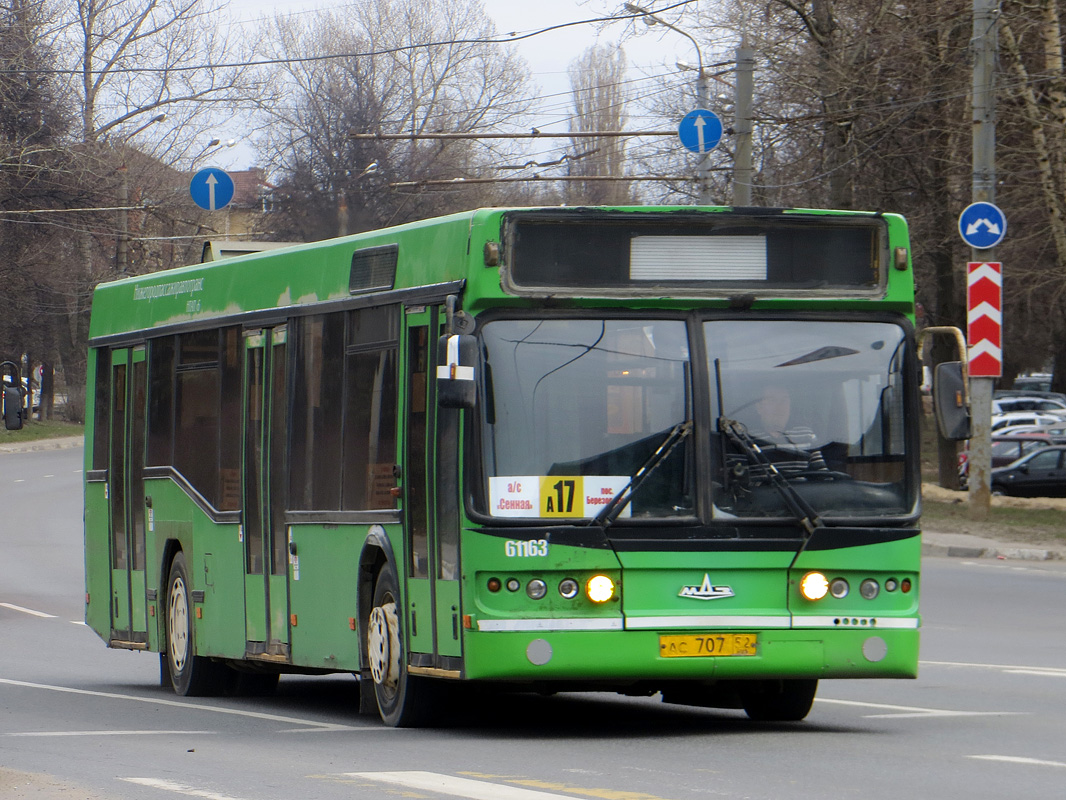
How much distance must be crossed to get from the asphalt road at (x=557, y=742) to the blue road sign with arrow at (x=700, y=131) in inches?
483

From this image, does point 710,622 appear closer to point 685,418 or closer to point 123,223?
point 685,418

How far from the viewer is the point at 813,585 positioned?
909 cm

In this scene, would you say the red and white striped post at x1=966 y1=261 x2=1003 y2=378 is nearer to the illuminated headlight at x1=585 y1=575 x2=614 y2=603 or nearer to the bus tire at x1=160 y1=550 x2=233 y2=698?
the bus tire at x1=160 y1=550 x2=233 y2=698

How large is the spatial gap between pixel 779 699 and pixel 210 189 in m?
20.0

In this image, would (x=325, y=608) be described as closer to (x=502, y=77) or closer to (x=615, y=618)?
(x=615, y=618)

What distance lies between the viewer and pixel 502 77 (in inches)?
2753

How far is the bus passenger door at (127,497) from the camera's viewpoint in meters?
13.8

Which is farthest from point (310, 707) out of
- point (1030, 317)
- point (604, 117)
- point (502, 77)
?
point (604, 117)

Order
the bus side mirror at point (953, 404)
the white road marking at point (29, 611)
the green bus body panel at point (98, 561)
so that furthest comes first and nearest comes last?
the white road marking at point (29, 611)
the green bus body panel at point (98, 561)
the bus side mirror at point (953, 404)

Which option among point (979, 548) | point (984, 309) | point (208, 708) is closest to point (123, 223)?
point (984, 309)

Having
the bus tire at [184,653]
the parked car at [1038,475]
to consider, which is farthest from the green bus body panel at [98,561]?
the parked car at [1038,475]

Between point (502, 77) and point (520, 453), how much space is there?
204 feet

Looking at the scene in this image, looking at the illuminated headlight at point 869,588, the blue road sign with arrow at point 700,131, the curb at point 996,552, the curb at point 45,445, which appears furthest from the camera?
the curb at point 45,445

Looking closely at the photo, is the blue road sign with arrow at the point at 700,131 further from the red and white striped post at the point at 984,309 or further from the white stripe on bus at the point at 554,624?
the white stripe on bus at the point at 554,624
